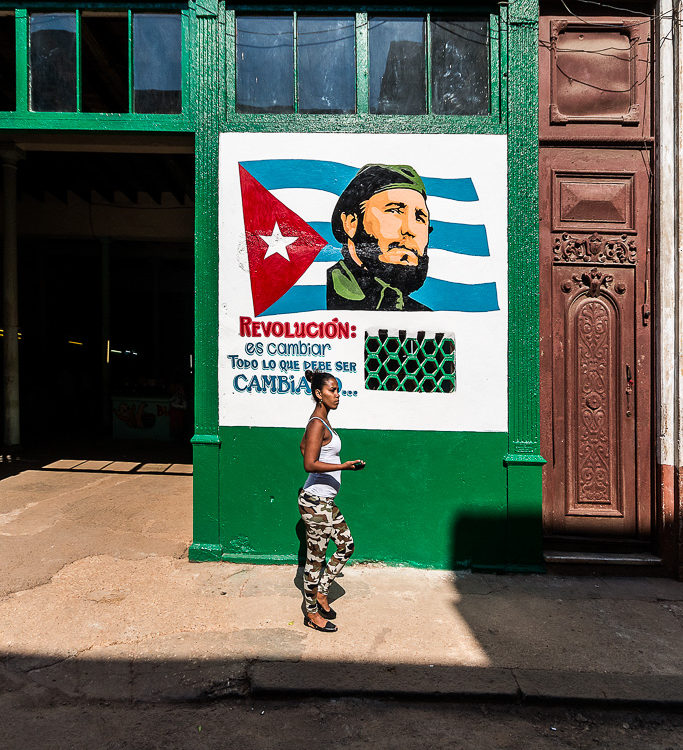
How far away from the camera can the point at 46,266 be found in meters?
17.0

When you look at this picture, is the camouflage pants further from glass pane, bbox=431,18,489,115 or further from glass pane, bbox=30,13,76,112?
glass pane, bbox=30,13,76,112

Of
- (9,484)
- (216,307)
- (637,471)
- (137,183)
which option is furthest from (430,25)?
(137,183)

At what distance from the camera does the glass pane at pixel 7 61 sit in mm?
5672

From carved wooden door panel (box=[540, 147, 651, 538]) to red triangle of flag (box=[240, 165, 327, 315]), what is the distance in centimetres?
242

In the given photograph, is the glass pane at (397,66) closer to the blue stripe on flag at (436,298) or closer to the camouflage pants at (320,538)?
the blue stripe on flag at (436,298)

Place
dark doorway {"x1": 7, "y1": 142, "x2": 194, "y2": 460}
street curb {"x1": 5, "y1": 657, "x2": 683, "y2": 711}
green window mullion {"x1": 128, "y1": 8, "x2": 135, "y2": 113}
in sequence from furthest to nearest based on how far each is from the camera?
dark doorway {"x1": 7, "y1": 142, "x2": 194, "y2": 460} < green window mullion {"x1": 128, "y1": 8, "x2": 135, "y2": 113} < street curb {"x1": 5, "y1": 657, "x2": 683, "y2": 711}

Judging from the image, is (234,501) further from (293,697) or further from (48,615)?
(293,697)

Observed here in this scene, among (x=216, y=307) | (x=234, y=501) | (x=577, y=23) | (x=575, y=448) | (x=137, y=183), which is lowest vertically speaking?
(x=234, y=501)

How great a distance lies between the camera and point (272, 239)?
5.27 m

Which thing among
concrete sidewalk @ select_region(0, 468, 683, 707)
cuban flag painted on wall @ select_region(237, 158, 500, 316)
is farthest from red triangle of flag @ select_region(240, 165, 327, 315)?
concrete sidewalk @ select_region(0, 468, 683, 707)

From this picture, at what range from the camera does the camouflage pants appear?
12.6ft

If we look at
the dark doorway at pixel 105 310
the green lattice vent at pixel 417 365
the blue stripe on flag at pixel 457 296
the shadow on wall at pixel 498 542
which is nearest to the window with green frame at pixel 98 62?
the blue stripe on flag at pixel 457 296

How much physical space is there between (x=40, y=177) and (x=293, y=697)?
45.2 feet

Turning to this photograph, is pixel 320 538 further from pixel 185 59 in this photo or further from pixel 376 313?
pixel 185 59
